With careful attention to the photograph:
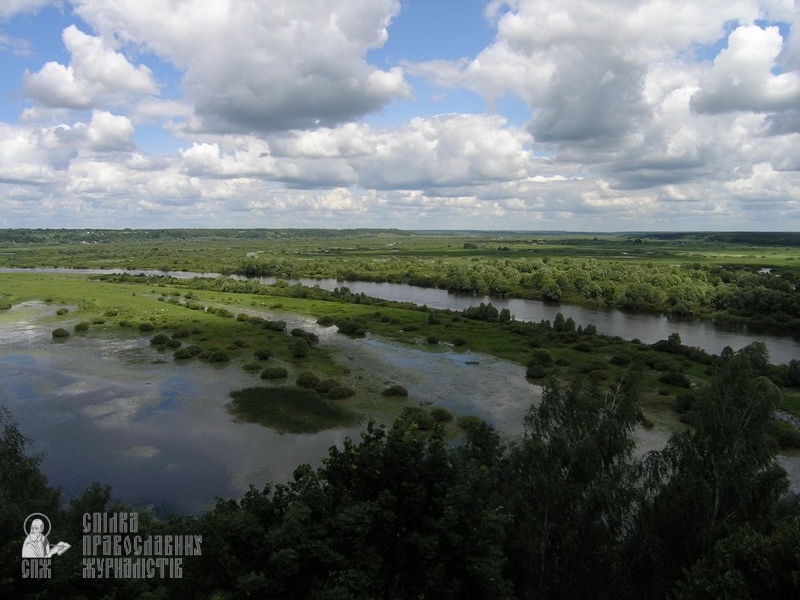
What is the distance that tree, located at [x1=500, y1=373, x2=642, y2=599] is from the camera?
1761cm

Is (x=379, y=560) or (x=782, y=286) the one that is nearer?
(x=379, y=560)

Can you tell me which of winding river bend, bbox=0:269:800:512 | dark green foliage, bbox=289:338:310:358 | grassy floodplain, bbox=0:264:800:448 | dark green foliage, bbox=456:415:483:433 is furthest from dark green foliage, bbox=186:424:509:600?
dark green foliage, bbox=289:338:310:358

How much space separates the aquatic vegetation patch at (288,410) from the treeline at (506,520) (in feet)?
56.9

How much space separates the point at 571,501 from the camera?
18438 mm

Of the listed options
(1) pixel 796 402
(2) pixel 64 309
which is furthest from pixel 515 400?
(2) pixel 64 309

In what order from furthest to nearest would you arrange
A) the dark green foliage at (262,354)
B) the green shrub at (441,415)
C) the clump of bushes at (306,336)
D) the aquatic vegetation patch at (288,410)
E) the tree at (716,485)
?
the clump of bushes at (306,336) → the dark green foliage at (262,354) → the green shrub at (441,415) → the aquatic vegetation patch at (288,410) → the tree at (716,485)

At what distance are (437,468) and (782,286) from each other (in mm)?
109067

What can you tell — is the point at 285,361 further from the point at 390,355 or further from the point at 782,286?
the point at 782,286

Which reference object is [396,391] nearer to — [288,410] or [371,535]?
[288,410]

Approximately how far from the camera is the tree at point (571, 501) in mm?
17609

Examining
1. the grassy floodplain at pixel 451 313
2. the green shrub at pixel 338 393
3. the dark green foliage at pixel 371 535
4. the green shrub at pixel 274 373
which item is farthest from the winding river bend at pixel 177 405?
the dark green foliage at pixel 371 535

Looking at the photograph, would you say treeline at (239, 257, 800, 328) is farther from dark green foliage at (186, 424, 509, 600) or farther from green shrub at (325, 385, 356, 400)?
dark green foliage at (186, 424, 509, 600)

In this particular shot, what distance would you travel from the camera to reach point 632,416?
20.3 meters

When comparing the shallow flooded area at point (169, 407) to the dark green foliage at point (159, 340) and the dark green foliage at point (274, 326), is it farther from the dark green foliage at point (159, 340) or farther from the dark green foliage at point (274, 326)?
the dark green foliage at point (274, 326)
